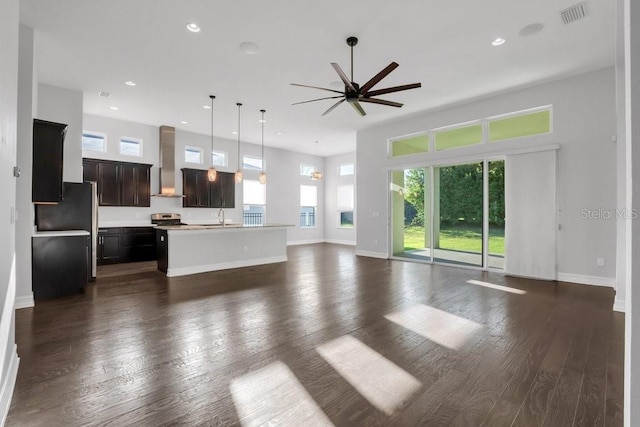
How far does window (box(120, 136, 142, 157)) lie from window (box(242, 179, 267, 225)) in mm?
3103

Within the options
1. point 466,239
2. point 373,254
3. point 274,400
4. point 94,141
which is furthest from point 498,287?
point 94,141

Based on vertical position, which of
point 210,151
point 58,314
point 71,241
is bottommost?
point 58,314

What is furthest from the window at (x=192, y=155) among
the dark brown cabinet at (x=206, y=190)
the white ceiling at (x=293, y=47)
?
the white ceiling at (x=293, y=47)

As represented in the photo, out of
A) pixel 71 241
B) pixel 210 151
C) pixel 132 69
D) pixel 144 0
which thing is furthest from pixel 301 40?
pixel 210 151

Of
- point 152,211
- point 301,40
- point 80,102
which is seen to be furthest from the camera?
point 152,211

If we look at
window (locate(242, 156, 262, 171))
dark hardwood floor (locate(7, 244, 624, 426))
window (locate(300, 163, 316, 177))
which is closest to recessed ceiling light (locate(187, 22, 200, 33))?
dark hardwood floor (locate(7, 244, 624, 426))

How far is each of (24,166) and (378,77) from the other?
4.48m

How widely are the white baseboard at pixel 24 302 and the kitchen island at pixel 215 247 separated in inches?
75.6

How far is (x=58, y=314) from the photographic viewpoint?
349cm

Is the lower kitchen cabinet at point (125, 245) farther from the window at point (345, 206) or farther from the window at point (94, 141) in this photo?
the window at point (345, 206)

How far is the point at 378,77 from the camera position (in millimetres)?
3576

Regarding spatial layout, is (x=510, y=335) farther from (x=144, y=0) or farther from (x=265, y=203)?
(x=265, y=203)

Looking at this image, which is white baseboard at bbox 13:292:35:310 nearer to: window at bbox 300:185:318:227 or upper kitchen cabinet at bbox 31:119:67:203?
upper kitchen cabinet at bbox 31:119:67:203

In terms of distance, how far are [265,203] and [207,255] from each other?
4441 mm
